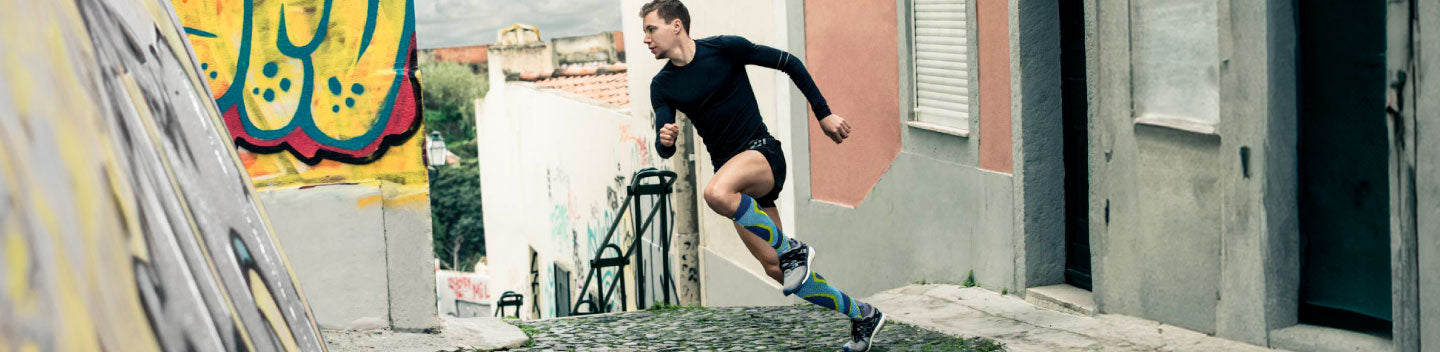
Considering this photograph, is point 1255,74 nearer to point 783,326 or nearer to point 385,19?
point 783,326

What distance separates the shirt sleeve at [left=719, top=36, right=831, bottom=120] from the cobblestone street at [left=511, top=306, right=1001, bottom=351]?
1.05 metres

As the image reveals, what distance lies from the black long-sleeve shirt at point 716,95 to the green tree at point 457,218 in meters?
44.8

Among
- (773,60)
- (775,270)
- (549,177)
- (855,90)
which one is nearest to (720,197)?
(775,270)

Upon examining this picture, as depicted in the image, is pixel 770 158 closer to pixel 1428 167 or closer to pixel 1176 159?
pixel 1176 159

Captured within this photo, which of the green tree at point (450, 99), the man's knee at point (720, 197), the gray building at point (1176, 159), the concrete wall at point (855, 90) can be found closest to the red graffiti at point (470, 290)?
the green tree at point (450, 99)

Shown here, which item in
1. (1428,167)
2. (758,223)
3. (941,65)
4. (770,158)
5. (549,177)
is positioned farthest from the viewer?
(549,177)

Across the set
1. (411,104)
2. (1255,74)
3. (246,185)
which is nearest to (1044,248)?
(1255,74)

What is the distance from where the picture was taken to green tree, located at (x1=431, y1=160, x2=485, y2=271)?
2004 inches

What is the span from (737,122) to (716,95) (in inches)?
5.5

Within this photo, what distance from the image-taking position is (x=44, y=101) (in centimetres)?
178

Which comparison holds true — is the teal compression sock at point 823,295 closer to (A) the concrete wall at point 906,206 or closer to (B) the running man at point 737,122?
(B) the running man at point 737,122

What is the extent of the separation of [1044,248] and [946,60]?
1.63 m

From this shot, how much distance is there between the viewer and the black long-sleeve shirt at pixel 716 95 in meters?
6.00

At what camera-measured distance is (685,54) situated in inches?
238
